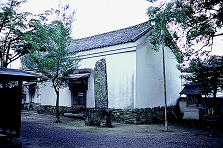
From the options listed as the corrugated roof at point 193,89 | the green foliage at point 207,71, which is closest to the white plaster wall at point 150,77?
the corrugated roof at point 193,89

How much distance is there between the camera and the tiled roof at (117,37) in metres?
13.4

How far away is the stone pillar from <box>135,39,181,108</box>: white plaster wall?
2031mm

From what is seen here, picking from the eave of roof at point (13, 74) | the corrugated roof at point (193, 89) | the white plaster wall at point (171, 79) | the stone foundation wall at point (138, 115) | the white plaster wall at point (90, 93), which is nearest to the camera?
the eave of roof at point (13, 74)

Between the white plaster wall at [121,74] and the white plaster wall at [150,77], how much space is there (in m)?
0.37

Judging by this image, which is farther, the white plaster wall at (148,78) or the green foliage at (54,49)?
the white plaster wall at (148,78)

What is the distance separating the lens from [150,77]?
1384 cm

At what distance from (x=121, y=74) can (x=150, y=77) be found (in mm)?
2099

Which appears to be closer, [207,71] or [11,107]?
[11,107]

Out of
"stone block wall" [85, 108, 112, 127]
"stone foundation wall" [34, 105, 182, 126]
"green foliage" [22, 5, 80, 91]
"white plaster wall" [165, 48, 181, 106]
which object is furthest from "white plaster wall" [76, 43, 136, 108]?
"white plaster wall" [165, 48, 181, 106]

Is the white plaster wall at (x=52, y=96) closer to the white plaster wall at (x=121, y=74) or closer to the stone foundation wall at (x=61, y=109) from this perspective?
the stone foundation wall at (x=61, y=109)

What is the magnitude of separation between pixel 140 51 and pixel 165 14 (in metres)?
2.99

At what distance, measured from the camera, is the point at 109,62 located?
46.1 ft

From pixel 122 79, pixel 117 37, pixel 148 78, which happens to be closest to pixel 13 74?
pixel 122 79

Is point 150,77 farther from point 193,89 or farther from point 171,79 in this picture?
point 193,89
